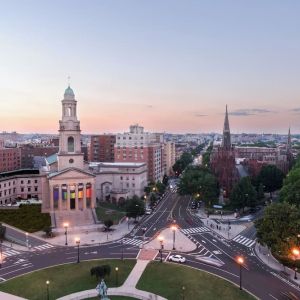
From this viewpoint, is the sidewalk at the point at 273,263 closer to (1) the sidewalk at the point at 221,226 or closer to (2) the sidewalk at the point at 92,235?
(1) the sidewalk at the point at 221,226

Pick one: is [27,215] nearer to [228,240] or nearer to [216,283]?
[228,240]

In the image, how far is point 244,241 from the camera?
8112 centimetres

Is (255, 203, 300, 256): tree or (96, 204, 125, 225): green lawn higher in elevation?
(255, 203, 300, 256): tree

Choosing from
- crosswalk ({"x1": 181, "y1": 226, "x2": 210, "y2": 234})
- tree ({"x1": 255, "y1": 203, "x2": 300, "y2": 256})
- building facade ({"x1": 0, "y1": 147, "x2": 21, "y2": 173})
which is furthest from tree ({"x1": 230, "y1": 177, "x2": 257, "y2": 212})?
building facade ({"x1": 0, "y1": 147, "x2": 21, "y2": 173})

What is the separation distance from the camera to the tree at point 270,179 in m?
132

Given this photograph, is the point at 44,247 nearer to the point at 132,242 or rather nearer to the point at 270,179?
the point at 132,242

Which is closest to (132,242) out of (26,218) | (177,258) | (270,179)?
(177,258)

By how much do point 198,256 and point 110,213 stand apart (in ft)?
118

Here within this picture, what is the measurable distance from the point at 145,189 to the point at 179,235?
45.5 m

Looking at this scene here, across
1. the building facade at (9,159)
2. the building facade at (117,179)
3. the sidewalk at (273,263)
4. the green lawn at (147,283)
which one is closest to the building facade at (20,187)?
the building facade at (117,179)

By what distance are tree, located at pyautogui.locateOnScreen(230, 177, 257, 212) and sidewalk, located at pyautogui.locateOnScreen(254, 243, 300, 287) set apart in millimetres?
30299

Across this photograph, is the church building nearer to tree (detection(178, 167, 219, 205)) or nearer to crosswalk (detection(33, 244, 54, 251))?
crosswalk (detection(33, 244, 54, 251))

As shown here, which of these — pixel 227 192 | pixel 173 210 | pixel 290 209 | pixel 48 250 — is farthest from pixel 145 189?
pixel 290 209

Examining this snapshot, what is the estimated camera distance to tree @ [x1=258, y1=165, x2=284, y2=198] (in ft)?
434
